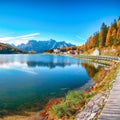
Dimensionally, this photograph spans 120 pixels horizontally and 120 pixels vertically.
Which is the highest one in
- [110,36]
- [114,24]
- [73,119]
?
[114,24]

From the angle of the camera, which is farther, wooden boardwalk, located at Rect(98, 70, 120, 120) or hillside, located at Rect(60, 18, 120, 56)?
hillside, located at Rect(60, 18, 120, 56)

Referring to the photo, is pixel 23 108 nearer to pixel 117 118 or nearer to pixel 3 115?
pixel 3 115

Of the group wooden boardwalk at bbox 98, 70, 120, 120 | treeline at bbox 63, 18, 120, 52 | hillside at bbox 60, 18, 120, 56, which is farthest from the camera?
treeline at bbox 63, 18, 120, 52

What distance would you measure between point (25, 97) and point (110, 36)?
93.3 meters

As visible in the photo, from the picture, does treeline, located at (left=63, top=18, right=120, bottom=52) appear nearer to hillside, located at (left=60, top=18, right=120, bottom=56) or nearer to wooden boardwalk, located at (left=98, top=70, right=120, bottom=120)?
hillside, located at (left=60, top=18, right=120, bottom=56)

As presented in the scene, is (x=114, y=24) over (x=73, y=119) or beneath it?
over

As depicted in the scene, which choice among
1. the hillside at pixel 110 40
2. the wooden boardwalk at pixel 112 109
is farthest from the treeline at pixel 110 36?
the wooden boardwalk at pixel 112 109

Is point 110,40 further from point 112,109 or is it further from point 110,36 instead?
point 112,109

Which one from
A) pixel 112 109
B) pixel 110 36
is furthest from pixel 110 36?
pixel 112 109

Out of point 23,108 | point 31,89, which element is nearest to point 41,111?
point 23,108

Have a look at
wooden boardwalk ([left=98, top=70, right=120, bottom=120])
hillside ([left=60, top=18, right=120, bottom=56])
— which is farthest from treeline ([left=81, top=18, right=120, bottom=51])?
wooden boardwalk ([left=98, top=70, right=120, bottom=120])

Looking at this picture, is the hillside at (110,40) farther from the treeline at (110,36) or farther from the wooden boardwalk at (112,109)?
the wooden boardwalk at (112,109)

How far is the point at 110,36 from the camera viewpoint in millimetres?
109312

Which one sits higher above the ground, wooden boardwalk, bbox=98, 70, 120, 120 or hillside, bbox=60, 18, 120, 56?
hillside, bbox=60, 18, 120, 56
